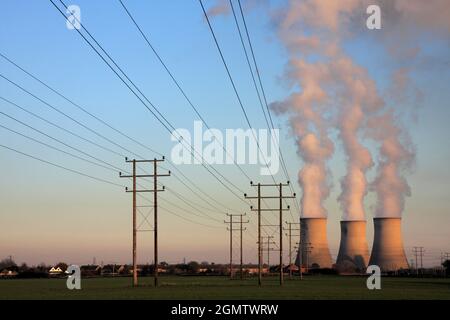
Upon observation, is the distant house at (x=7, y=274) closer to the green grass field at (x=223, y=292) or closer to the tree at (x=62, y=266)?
the tree at (x=62, y=266)

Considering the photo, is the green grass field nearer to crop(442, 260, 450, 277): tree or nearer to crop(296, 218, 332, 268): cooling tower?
crop(296, 218, 332, 268): cooling tower

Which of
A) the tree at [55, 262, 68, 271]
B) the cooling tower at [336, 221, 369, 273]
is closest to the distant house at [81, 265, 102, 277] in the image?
the tree at [55, 262, 68, 271]

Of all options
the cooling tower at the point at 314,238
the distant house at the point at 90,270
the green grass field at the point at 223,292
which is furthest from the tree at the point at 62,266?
the green grass field at the point at 223,292

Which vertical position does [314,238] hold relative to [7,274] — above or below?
above

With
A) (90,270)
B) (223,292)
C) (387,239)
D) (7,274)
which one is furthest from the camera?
(90,270)

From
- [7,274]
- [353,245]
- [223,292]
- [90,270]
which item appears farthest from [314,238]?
[90,270]

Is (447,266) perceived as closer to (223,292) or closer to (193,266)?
(193,266)
